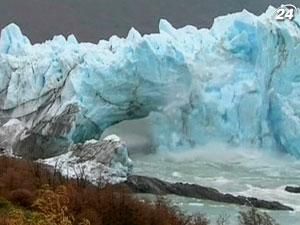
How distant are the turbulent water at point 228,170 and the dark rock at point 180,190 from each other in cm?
34

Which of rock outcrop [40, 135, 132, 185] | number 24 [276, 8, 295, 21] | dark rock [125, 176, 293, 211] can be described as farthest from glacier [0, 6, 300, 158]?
dark rock [125, 176, 293, 211]

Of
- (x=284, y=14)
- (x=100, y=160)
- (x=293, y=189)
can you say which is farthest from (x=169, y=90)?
(x=293, y=189)

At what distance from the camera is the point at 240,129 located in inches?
837

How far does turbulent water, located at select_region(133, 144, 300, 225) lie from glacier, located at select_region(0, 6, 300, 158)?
309 millimetres

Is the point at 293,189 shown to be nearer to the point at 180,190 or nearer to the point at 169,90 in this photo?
the point at 180,190

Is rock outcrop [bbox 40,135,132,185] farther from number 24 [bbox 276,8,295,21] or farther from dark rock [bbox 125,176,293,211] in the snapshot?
number 24 [bbox 276,8,295,21]

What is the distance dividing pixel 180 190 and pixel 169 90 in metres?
5.16

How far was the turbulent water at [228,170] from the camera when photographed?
17359 mm

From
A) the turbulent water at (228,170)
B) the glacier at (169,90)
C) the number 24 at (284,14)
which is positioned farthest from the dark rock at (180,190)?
the number 24 at (284,14)

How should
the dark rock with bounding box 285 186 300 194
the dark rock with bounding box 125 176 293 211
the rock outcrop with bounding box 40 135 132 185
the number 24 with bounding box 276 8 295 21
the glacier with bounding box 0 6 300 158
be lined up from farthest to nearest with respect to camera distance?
the number 24 with bounding box 276 8 295 21 < the glacier with bounding box 0 6 300 158 < the dark rock with bounding box 285 186 300 194 < the rock outcrop with bounding box 40 135 132 185 < the dark rock with bounding box 125 176 293 211

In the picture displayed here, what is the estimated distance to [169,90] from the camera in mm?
21688

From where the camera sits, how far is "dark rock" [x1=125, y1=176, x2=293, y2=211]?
1628cm

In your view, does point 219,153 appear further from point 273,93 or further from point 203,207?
point 203,207

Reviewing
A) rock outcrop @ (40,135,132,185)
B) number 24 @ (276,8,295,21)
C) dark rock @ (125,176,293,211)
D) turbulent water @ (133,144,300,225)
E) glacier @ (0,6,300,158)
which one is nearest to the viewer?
dark rock @ (125,176,293,211)
